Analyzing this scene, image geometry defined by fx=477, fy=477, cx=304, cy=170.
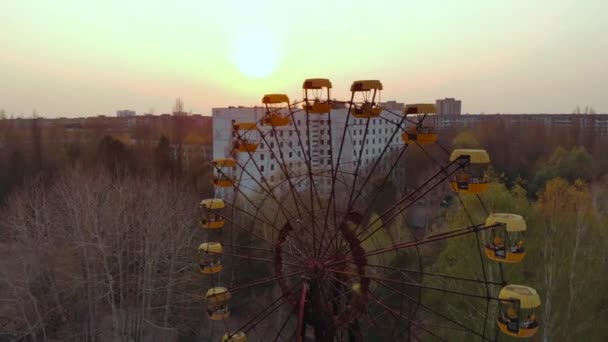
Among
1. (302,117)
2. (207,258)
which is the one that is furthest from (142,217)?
(302,117)

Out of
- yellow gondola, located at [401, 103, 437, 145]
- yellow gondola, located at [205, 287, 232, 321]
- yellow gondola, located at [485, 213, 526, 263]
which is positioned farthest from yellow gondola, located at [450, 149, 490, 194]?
yellow gondola, located at [205, 287, 232, 321]

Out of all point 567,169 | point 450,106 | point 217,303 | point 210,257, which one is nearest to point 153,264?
point 210,257

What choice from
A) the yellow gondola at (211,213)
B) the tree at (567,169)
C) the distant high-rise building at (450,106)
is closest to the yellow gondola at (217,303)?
the yellow gondola at (211,213)

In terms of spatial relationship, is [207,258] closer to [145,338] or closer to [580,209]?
[145,338]

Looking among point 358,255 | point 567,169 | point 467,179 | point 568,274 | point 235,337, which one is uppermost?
point 467,179

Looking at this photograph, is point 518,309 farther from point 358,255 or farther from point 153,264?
point 153,264

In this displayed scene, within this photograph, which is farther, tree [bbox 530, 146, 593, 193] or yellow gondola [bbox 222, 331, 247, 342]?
tree [bbox 530, 146, 593, 193]

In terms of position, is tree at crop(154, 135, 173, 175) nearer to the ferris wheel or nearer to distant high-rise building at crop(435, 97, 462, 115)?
the ferris wheel
